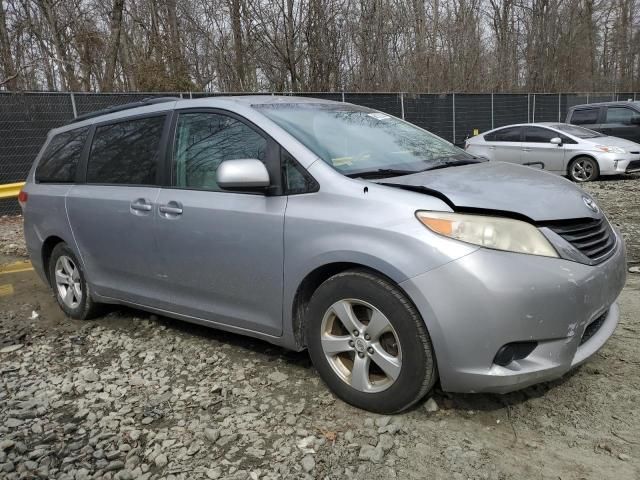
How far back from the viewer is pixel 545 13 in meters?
30.0

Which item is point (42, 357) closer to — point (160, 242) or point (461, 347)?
point (160, 242)

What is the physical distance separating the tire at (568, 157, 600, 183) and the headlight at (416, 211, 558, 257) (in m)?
9.95

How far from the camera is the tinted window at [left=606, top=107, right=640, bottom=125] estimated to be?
43.9ft

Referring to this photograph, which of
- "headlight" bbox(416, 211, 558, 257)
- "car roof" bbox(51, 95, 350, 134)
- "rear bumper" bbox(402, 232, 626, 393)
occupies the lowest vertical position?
"rear bumper" bbox(402, 232, 626, 393)

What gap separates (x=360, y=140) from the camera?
3383mm

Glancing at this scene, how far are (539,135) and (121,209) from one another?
10.6 metres

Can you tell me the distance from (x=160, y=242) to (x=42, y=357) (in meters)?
1.31

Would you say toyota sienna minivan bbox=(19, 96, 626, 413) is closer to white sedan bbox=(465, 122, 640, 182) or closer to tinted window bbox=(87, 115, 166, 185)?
tinted window bbox=(87, 115, 166, 185)

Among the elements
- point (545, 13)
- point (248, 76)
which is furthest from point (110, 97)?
point (545, 13)

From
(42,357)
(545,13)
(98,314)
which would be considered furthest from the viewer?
(545,13)

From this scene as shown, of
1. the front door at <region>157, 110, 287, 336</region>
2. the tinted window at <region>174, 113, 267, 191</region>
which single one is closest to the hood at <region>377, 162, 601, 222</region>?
the front door at <region>157, 110, 287, 336</region>

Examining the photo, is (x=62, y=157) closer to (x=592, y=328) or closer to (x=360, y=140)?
(x=360, y=140)

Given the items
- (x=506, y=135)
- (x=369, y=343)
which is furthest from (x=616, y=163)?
(x=369, y=343)

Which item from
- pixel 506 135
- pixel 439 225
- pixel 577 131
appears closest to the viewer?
pixel 439 225
